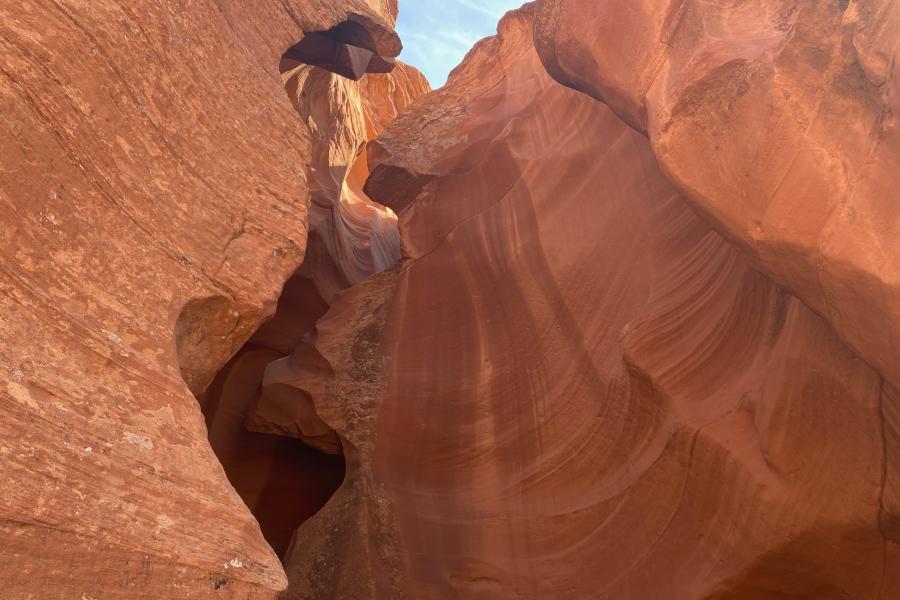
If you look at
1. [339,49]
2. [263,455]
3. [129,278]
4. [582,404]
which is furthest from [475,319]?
[129,278]

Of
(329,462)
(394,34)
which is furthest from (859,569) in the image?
(394,34)

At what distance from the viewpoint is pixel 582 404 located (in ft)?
19.1

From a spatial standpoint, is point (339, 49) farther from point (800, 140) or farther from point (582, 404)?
point (800, 140)

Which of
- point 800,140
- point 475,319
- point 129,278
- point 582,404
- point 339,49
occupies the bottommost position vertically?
point 582,404

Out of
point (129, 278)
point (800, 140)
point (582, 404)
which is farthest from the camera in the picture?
point (582, 404)

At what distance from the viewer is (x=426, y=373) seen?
660cm

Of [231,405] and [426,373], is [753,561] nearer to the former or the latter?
[426,373]

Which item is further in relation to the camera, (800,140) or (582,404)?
(582,404)

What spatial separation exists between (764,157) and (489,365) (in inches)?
120

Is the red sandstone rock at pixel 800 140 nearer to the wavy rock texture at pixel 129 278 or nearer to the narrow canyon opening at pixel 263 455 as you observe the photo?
the wavy rock texture at pixel 129 278

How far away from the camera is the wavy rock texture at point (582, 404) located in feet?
15.4

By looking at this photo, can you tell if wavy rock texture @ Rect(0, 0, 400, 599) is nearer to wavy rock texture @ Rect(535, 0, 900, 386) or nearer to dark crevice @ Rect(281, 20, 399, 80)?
wavy rock texture @ Rect(535, 0, 900, 386)

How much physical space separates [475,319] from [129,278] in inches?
139

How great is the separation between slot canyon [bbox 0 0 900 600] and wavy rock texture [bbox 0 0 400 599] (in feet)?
0.05
